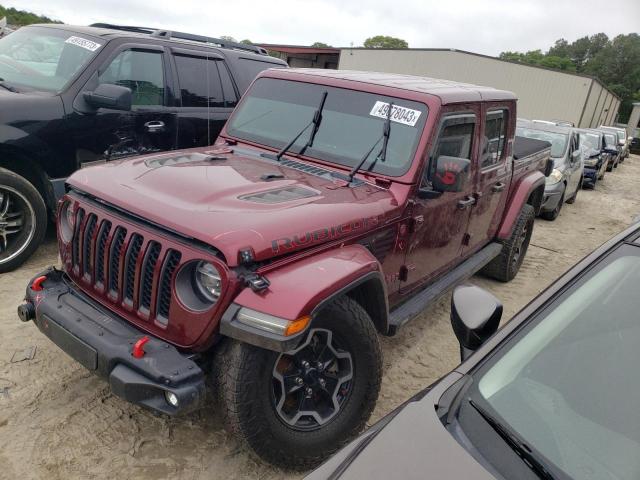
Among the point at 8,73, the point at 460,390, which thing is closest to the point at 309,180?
the point at 460,390

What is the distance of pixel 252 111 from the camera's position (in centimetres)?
390

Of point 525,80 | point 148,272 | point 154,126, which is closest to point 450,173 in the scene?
point 148,272

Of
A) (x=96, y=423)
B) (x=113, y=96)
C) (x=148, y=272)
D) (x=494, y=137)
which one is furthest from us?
(x=494, y=137)

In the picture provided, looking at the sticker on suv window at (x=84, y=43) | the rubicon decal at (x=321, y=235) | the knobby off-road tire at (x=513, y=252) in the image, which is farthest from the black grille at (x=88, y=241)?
the knobby off-road tire at (x=513, y=252)

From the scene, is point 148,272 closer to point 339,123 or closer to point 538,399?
point 339,123

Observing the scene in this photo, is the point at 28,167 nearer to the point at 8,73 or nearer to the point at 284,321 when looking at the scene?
the point at 8,73

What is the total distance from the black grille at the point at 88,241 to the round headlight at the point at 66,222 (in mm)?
209

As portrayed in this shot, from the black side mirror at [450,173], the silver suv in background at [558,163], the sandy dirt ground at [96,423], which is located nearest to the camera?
the sandy dirt ground at [96,423]

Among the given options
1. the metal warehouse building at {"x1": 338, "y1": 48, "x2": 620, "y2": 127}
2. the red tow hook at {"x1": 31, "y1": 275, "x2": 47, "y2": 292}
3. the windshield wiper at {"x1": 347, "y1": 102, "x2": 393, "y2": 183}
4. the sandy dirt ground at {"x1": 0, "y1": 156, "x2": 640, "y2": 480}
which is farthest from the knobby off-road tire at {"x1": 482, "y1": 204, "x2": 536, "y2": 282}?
the metal warehouse building at {"x1": 338, "y1": 48, "x2": 620, "y2": 127}

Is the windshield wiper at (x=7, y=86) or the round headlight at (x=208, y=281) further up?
the windshield wiper at (x=7, y=86)

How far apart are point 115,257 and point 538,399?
2073mm

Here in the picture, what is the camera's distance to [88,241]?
2.75m

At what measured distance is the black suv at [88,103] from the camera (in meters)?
4.21

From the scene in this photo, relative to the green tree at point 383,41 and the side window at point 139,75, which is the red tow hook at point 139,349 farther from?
the green tree at point 383,41
